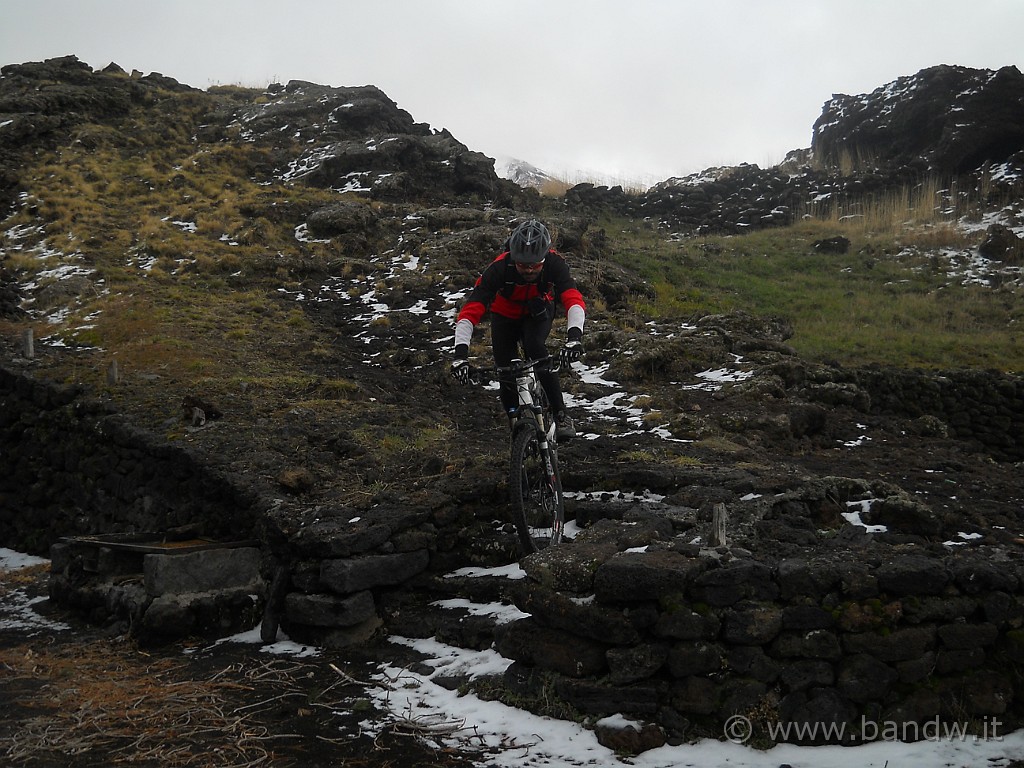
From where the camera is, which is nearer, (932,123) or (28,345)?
(28,345)

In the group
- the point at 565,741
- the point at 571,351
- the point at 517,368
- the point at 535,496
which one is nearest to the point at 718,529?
the point at 565,741

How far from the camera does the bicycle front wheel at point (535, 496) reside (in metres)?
5.24

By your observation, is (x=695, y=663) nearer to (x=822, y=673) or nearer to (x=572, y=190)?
(x=822, y=673)

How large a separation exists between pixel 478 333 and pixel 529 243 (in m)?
7.66

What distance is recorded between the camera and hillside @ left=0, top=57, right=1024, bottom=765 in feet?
19.3

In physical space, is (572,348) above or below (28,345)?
below

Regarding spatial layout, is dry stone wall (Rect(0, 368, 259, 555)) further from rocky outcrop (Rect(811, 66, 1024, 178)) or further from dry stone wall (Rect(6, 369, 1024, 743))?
rocky outcrop (Rect(811, 66, 1024, 178))

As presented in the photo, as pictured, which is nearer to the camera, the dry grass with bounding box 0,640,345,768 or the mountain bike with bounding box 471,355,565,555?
the dry grass with bounding box 0,640,345,768

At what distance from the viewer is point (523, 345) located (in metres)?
6.08

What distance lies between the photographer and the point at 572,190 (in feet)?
92.6

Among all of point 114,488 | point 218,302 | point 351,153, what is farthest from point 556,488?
point 351,153

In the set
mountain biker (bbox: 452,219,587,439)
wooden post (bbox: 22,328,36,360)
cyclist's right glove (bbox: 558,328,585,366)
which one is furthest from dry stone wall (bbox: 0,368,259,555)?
cyclist's right glove (bbox: 558,328,585,366)

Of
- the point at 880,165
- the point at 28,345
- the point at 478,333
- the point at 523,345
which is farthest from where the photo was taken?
the point at 880,165

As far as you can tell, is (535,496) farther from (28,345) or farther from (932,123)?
(932,123)
